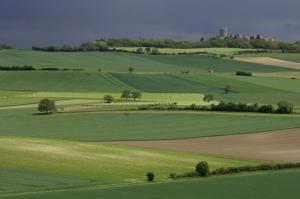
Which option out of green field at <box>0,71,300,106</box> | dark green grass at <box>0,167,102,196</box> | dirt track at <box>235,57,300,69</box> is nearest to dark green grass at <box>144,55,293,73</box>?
dirt track at <box>235,57,300,69</box>

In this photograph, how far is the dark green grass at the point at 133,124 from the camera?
7212 cm

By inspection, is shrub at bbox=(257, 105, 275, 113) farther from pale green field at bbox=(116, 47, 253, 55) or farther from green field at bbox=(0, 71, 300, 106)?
pale green field at bbox=(116, 47, 253, 55)

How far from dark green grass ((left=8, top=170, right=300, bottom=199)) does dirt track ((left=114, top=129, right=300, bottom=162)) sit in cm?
1018

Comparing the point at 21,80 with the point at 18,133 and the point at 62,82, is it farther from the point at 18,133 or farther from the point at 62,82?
the point at 18,133

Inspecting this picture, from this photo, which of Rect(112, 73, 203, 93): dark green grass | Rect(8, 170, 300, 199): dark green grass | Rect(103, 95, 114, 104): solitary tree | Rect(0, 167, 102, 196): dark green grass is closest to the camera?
Rect(8, 170, 300, 199): dark green grass

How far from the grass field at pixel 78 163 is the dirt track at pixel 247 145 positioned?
7.87ft

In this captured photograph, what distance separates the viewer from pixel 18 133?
7281 centimetres

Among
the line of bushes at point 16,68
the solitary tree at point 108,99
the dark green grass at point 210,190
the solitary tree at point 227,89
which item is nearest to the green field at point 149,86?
the solitary tree at point 227,89

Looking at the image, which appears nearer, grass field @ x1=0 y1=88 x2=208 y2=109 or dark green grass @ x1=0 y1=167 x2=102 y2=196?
dark green grass @ x1=0 y1=167 x2=102 y2=196

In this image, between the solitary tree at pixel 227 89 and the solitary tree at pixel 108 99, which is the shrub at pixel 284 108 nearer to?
the solitary tree at pixel 108 99

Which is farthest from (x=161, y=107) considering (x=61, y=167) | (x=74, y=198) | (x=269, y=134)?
(x=74, y=198)

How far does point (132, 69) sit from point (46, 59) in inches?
778

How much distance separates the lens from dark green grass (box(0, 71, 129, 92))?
11194 cm

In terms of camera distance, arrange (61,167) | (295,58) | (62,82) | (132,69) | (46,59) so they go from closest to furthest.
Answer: (61,167), (62,82), (132,69), (46,59), (295,58)
